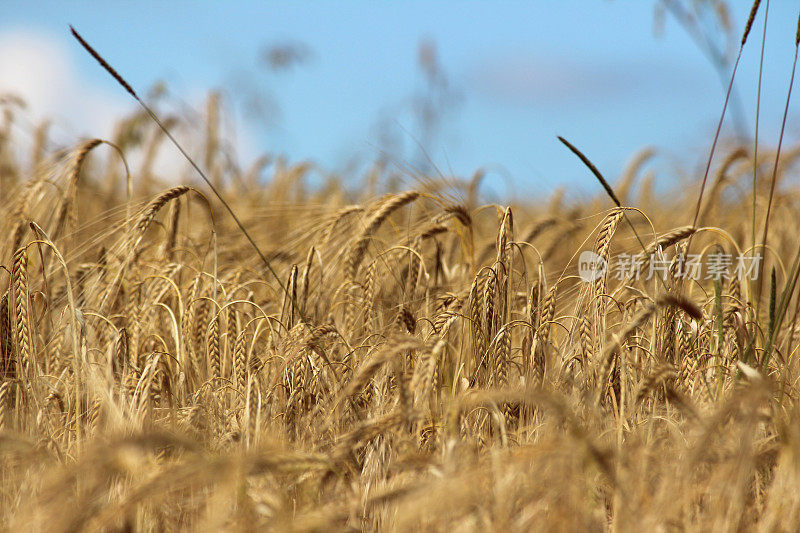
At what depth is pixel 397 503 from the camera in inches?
52.1

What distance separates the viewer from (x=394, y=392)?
1.92 meters

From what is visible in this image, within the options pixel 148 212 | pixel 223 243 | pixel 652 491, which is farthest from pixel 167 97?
pixel 652 491

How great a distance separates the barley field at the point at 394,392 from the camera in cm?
116

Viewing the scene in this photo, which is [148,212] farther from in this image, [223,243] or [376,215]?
[223,243]

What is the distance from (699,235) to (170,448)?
10.2 ft

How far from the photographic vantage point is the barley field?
1.16 m

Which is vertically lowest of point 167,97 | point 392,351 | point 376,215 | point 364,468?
point 364,468

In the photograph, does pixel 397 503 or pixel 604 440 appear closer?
pixel 397 503

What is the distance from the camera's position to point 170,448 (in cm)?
162

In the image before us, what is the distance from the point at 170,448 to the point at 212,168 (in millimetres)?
4609

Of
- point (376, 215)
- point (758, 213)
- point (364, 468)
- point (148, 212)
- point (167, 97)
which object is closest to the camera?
point (364, 468)

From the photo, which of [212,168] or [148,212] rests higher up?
[212,168]

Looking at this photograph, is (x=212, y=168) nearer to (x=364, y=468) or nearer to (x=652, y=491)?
(x=364, y=468)

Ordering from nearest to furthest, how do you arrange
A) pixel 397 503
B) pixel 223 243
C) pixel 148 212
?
pixel 397 503, pixel 148 212, pixel 223 243
